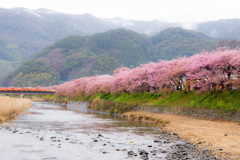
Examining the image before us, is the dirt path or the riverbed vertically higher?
the dirt path

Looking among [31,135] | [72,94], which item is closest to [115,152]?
[31,135]

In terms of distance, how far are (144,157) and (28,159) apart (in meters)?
7.18

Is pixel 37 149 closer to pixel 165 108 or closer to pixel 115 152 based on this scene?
pixel 115 152

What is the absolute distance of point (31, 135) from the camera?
27531mm

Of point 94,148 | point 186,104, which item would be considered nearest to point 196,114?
point 186,104

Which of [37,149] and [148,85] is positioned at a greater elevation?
[148,85]

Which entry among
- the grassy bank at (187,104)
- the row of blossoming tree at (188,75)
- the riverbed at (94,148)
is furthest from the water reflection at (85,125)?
the row of blossoming tree at (188,75)

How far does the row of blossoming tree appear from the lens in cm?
3797

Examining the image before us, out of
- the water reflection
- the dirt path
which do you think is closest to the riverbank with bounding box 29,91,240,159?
the dirt path

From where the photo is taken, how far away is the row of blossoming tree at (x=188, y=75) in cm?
3797

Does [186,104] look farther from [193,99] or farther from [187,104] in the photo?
[193,99]

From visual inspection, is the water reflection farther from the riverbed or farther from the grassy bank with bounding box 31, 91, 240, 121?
the grassy bank with bounding box 31, 91, 240, 121

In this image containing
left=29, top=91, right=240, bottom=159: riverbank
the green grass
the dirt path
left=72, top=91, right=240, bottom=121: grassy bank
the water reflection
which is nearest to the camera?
the dirt path

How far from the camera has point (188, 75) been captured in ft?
147
